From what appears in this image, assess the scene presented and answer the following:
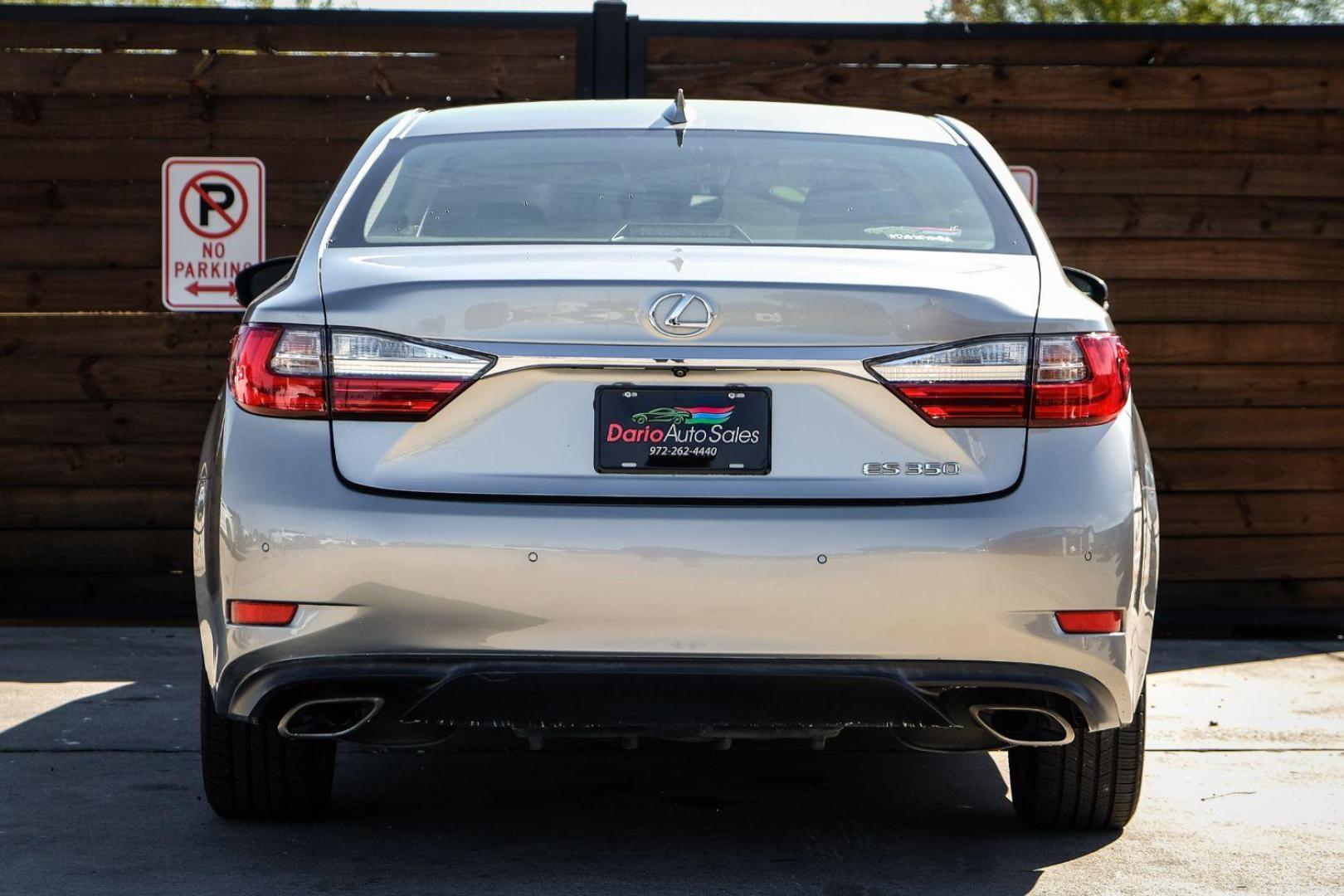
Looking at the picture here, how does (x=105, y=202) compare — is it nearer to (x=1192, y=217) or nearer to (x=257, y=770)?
(x=257, y=770)

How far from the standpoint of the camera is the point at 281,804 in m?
4.14

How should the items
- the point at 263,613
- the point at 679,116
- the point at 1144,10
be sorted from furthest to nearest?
the point at 1144,10 → the point at 679,116 → the point at 263,613

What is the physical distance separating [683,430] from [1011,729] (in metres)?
0.90

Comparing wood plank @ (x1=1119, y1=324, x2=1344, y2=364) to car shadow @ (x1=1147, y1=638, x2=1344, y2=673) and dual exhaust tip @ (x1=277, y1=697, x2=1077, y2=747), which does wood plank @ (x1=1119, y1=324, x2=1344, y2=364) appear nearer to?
car shadow @ (x1=1147, y1=638, x2=1344, y2=673)


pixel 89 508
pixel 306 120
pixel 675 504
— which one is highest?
pixel 306 120

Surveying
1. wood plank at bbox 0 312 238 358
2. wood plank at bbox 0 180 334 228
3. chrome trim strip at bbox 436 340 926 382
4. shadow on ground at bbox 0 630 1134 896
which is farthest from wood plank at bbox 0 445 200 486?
chrome trim strip at bbox 436 340 926 382

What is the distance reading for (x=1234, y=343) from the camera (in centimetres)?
762

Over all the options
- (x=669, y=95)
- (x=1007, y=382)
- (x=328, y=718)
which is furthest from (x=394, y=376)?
(x=669, y=95)

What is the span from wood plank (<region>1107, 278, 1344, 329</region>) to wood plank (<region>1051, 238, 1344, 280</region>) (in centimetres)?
3

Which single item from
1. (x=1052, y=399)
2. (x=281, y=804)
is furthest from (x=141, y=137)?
(x=1052, y=399)

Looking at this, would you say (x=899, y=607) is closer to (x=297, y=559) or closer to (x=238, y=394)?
(x=297, y=559)

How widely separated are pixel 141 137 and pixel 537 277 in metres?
4.63

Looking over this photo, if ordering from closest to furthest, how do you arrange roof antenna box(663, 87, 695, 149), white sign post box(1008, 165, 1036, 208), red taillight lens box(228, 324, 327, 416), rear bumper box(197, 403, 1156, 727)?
1. rear bumper box(197, 403, 1156, 727)
2. red taillight lens box(228, 324, 327, 416)
3. roof antenna box(663, 87, 695, 149)
4. white sign post box(1008, 165, 1036, 208)

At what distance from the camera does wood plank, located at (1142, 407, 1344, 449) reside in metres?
7.60
